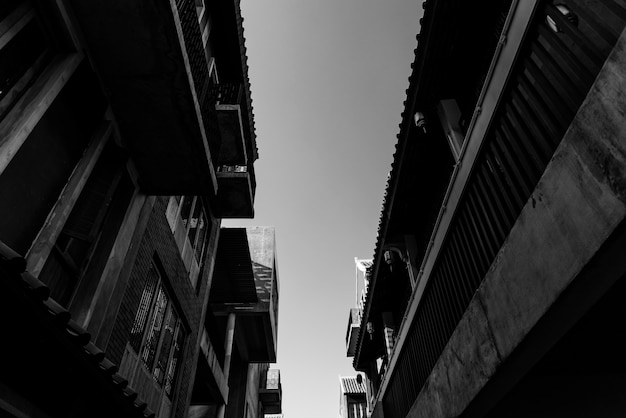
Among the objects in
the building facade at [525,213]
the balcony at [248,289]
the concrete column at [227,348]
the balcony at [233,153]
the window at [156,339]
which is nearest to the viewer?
the building facade at [525,213]

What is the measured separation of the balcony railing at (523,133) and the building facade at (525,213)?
0.01 metres

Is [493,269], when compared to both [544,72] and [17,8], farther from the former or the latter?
[17,8]

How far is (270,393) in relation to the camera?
29.5 meters

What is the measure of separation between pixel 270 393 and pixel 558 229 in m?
30.0

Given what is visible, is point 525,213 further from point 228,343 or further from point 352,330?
point 352,330

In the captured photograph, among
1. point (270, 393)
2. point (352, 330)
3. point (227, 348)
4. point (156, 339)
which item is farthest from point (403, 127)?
point (270, 393)

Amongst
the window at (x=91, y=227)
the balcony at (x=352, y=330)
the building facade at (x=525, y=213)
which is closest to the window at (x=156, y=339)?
the window at (x=91, y=227)

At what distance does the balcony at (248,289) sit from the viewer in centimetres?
1611

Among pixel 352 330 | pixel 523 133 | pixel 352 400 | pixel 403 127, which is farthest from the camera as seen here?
pixel 352 400

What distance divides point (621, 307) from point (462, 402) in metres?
2.47

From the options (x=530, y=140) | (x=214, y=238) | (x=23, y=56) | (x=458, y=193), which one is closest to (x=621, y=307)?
(x=530, y=140)

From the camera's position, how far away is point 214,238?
46.0ft

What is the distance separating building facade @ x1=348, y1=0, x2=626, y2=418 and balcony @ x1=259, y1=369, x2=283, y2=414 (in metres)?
24.2

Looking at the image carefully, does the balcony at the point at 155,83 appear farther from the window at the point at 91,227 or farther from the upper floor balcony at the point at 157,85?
the window at the point at 91,227
